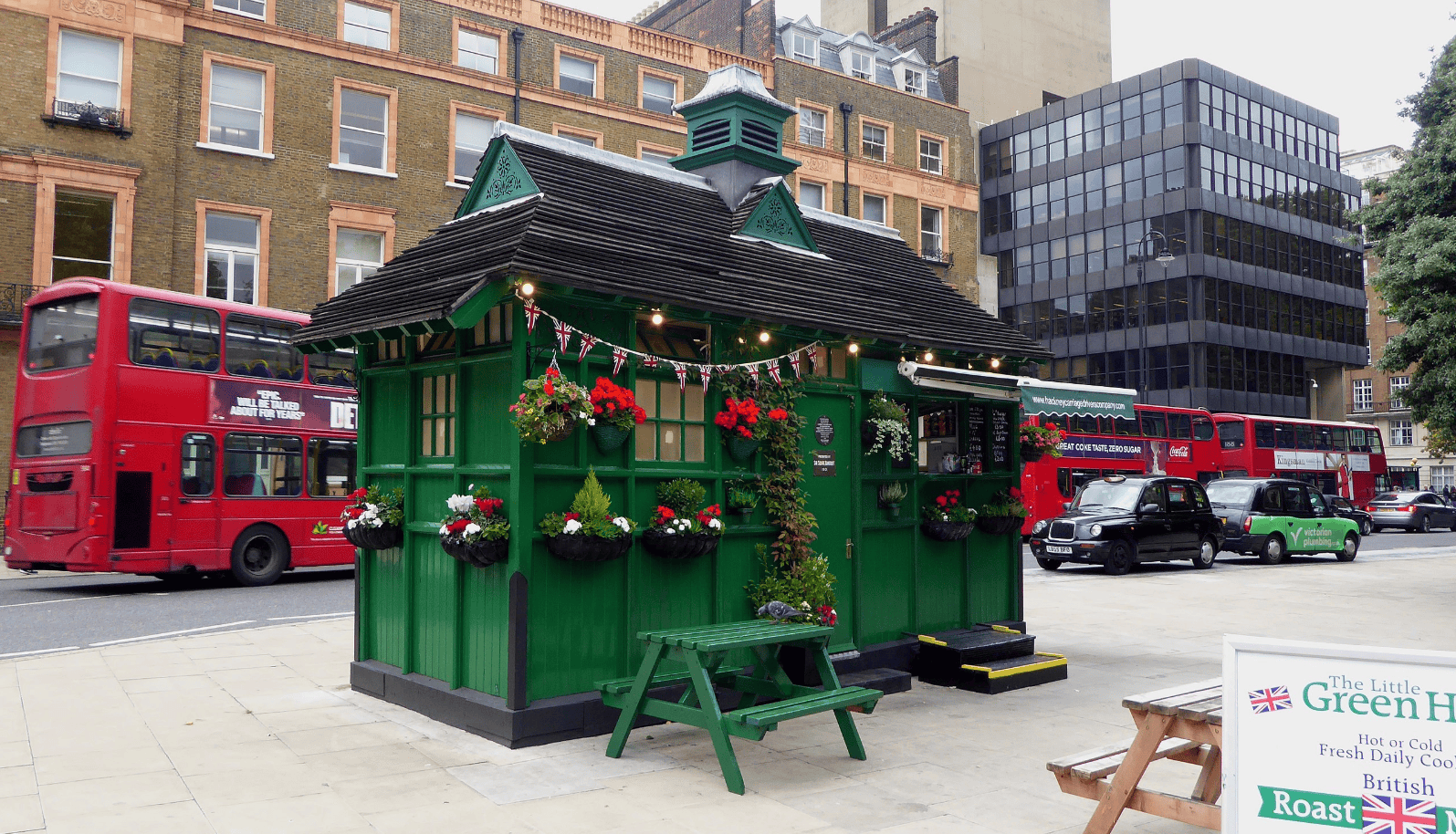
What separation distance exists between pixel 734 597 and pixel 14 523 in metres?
13.3

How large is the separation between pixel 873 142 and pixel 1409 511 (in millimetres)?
25285

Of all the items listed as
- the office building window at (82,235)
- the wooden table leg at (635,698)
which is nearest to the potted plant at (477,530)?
the wooden table leg at (635,698)

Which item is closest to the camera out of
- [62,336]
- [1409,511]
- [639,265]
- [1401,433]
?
[639,265]

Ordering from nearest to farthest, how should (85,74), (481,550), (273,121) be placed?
1. (481,550)
2. (85,74)
3. (273,121)

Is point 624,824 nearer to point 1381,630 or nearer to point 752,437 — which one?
point 752,437

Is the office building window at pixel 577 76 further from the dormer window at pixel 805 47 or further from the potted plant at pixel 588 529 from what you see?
the potted plant at pixel 588 529

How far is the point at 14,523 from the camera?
608 inches

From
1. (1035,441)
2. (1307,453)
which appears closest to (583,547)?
(1035,441)

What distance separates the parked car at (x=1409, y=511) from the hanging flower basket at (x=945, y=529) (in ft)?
125

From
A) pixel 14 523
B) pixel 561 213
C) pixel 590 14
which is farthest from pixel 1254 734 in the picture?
pixel 590 14

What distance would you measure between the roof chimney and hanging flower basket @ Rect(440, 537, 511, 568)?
14.1 feet

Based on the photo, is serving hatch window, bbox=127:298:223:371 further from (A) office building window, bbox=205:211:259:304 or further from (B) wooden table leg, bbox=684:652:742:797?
(B) wooden table leg, bbox=684:652:742:797

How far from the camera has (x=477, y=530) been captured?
657cm

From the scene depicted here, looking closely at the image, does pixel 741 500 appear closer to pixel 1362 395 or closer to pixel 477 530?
pixel 477 530
